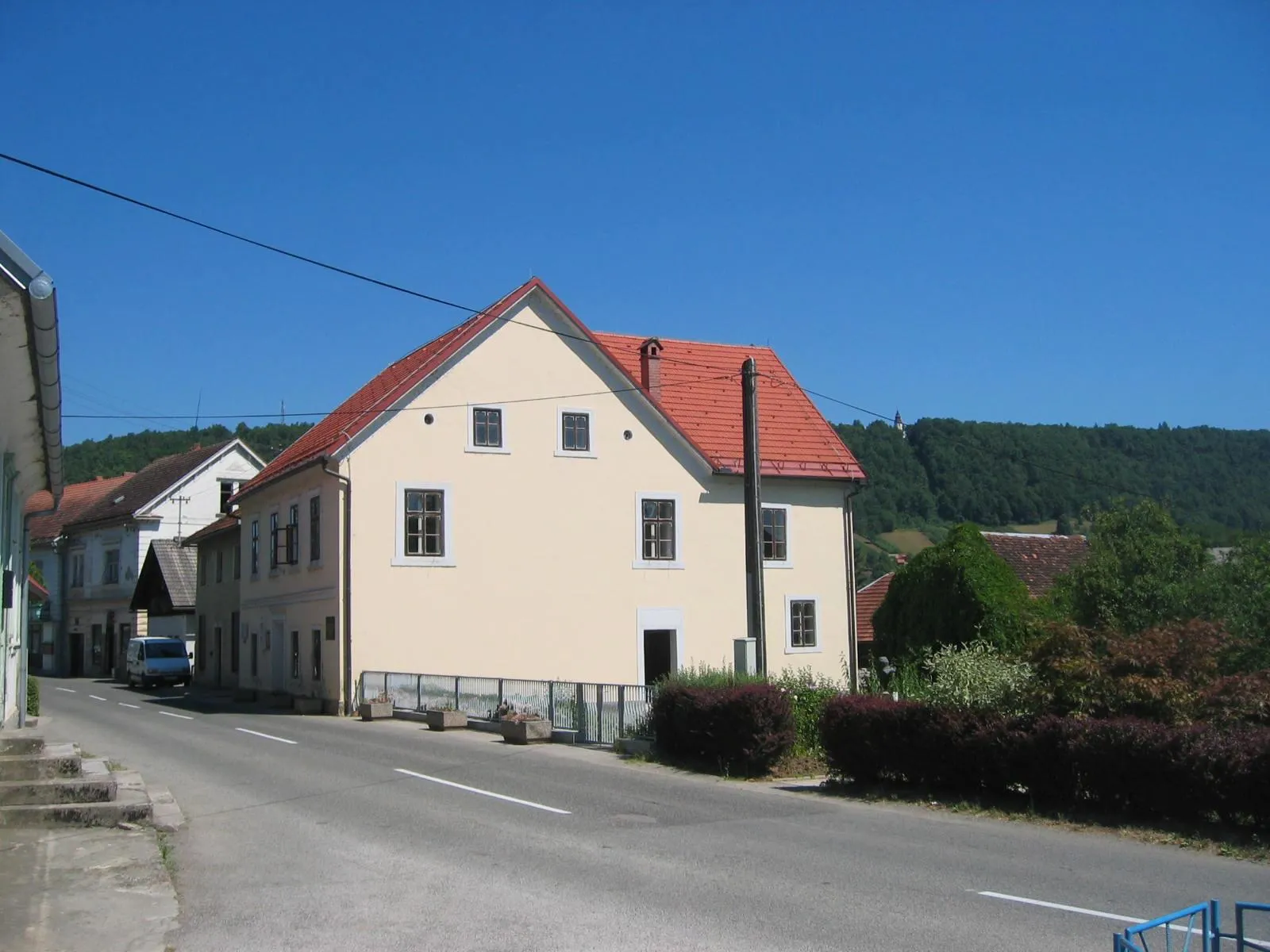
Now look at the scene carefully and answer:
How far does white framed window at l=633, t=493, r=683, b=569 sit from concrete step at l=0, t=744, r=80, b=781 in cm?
2238

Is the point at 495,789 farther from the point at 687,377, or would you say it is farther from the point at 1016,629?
the point at 687,377

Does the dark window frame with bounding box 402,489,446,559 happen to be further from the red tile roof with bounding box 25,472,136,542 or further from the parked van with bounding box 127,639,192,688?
the red tile roof with bounding box 25,472,136,542

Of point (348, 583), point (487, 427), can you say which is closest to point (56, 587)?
point (348, 583)

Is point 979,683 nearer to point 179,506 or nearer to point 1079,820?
point 1079,820

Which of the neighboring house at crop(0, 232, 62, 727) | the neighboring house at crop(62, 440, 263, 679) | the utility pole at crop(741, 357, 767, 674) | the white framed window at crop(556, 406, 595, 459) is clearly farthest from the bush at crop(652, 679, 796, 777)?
the neighboring house at crop(62, 440, 263, 679)

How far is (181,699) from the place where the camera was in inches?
1441

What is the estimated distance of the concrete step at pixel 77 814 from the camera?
11.2m

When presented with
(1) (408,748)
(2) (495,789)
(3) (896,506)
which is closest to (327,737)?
(1) (408,748)

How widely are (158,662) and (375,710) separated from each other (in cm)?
2038

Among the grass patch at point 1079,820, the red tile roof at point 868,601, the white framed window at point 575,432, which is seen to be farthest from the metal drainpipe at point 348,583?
the red tile roof at point 868,601

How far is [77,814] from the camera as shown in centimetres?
1145

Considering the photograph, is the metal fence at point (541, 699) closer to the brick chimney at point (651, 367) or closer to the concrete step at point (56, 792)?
the concrete step at point (56, 792)

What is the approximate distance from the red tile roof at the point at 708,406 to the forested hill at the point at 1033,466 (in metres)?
21.1

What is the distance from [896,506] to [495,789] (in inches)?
2536
